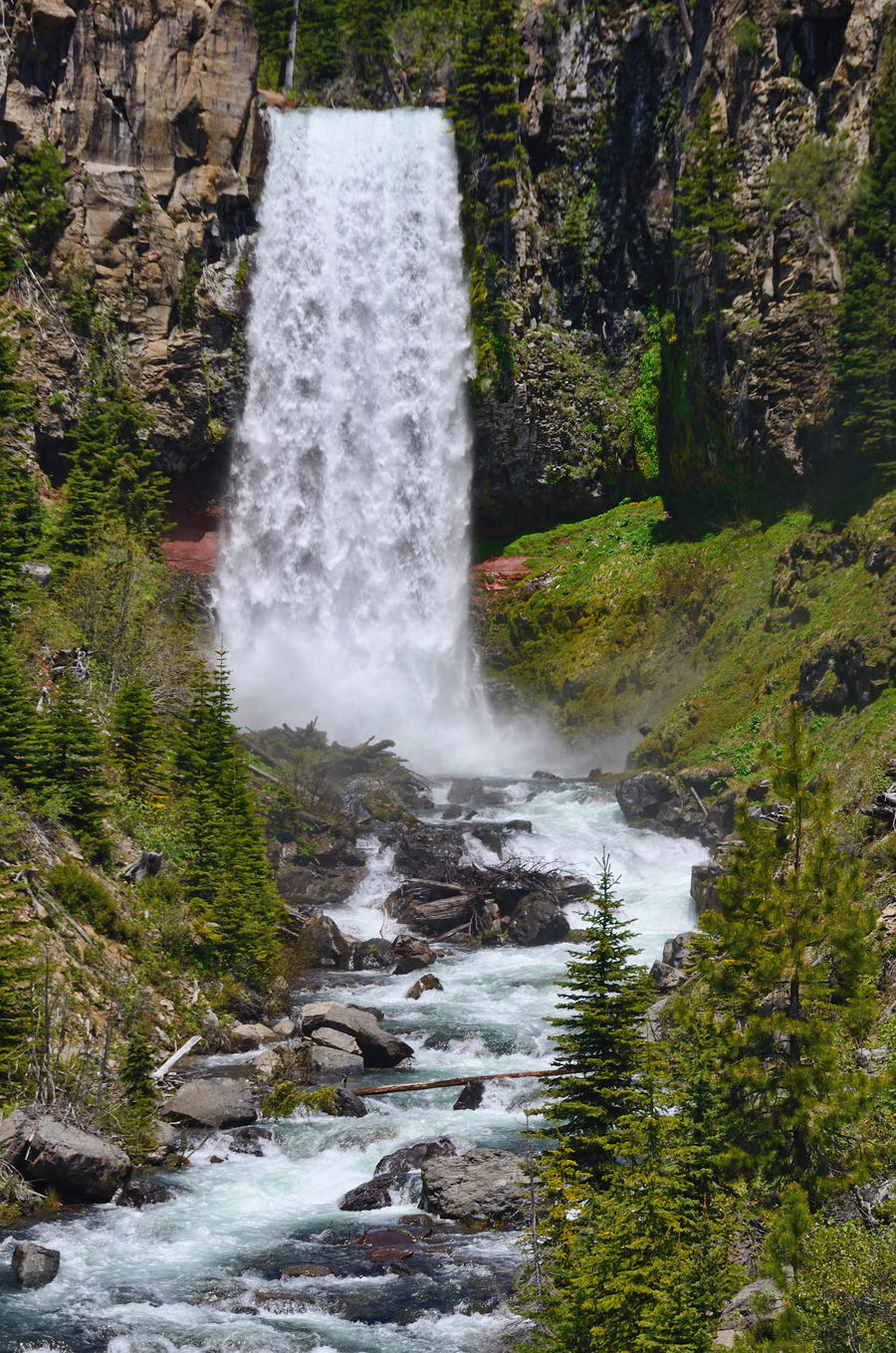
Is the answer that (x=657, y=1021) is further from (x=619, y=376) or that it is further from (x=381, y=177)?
(x=381, y=177)

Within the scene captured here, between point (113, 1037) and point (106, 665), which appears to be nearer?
point (113, 1037)

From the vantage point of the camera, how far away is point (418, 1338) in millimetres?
10508

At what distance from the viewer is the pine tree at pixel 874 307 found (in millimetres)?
32094

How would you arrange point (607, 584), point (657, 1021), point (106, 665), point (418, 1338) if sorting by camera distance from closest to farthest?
point (418, 1338) → point (657, 1021) → point (106, 665) → point (607, 584)

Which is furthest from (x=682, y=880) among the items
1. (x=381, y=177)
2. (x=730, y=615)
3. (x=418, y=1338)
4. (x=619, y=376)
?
(x=381, y=177)

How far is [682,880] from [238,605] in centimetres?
2464

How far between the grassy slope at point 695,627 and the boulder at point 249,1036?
10898 millimetres

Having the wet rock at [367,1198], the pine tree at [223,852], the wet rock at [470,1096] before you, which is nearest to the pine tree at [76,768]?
the pine tree at [223,852]

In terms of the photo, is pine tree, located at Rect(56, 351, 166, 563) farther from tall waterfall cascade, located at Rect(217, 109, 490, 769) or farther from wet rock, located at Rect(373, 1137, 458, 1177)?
wet rock, located at Rect(373, 1137, 458, 1177)

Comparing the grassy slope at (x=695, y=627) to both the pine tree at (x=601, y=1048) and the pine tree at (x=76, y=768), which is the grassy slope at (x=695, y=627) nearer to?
the pine tree at (x=601, y=1048)

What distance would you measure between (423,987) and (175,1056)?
661cm

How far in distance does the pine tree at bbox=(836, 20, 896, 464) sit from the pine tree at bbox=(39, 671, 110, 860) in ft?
77.8

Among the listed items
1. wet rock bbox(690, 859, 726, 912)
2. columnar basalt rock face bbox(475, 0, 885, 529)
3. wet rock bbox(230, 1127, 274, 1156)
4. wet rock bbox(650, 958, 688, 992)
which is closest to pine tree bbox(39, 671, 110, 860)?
wet rock bbox(230, 1127, 274, 1156)

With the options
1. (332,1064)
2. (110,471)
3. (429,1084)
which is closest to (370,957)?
(332,1064)
